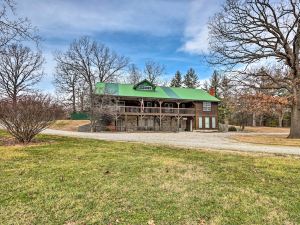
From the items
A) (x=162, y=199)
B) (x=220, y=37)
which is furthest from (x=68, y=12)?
(x=220, y=37)

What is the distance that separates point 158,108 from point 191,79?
42150mm

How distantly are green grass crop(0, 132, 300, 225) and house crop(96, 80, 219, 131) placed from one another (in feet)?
77.5

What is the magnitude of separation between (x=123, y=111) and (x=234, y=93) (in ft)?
48.3

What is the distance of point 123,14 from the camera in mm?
13281

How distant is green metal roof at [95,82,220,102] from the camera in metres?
32.1

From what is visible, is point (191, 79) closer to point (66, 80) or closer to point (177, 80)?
point (177, 80)

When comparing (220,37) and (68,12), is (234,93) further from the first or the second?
(68,12)

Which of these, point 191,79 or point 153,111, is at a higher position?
point 191,79

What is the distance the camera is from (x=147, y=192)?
186 inches

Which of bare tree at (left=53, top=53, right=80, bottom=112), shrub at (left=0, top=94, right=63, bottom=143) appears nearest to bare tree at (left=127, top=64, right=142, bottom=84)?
bare tree at (left=53, top=53, right=80, bottom=112)

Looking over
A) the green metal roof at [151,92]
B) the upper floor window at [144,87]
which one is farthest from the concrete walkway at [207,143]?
the upper floor window at [144,87]

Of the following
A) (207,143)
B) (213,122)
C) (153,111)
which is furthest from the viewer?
(213,122)

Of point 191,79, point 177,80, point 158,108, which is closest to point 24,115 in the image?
point 158,108

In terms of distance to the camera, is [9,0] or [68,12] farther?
[68,12]
